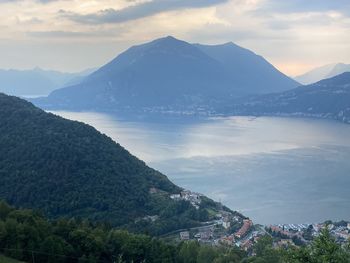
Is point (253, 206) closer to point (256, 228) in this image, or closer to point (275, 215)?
point (275, 215)

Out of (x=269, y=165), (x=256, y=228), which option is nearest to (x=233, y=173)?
(x=269, y=165)

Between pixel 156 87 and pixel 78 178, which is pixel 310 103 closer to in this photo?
Result: pixel 156 87

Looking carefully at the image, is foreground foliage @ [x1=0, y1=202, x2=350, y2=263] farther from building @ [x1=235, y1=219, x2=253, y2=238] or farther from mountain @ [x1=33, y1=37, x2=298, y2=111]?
mountain @ [x1=33, y1=37, x2=298, y2=111]

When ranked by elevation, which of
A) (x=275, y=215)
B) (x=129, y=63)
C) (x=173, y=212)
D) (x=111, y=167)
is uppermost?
(x=129, y=63)

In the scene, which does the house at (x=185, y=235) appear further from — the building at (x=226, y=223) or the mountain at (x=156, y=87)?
the mountain at (x=156, y=87)

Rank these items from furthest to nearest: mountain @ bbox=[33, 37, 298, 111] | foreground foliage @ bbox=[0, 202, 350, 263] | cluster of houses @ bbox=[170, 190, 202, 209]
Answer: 1. mountain @ bbox=[33, 37, 298, 111]
2. cluster of houses @ bbox=[170, 190, 202, 209]
3. foreground foliage @ bbox=[0, 202, 350, 263]

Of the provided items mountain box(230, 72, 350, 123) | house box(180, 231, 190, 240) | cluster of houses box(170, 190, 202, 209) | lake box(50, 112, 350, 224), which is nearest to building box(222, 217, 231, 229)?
cluster of houses box(170, 190, 202, 209)
